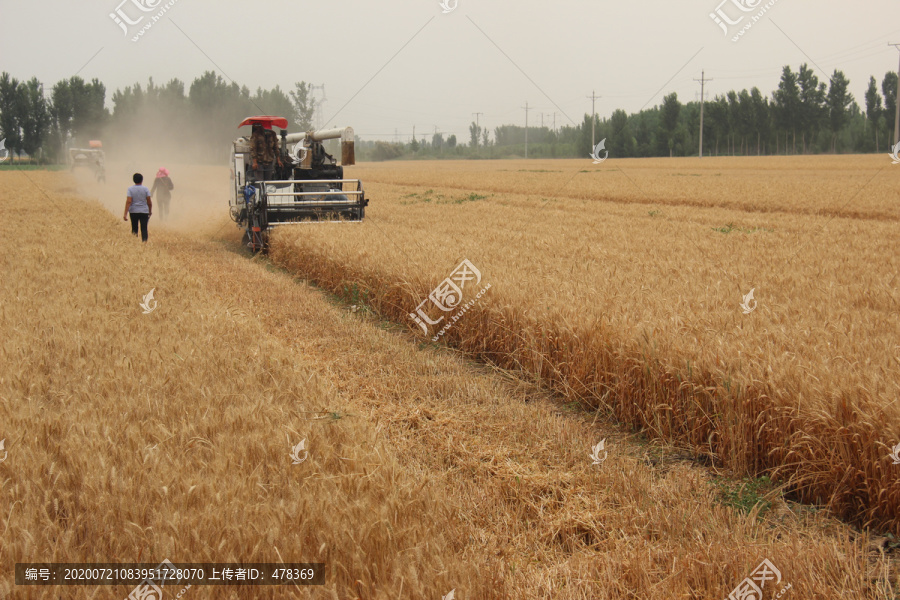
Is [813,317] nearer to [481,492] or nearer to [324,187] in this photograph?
[481,492]

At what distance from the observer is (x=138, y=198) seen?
46.5ft

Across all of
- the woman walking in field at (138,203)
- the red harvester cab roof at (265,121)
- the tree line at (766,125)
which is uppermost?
the tree line at (766,125)

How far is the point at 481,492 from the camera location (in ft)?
13.0

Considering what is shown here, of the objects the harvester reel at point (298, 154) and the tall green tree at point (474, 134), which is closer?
the harvester reel at point (298, 154)

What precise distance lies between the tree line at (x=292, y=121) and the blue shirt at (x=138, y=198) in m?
50.0

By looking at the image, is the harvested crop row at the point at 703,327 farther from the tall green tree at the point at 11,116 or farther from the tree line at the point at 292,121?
the tall green tree at the point at 11,116

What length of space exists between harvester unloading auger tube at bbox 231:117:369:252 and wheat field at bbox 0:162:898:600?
19.0 ft

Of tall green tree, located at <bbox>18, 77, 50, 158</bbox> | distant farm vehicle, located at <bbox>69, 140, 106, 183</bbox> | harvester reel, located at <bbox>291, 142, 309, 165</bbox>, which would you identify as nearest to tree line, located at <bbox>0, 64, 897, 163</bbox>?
tall green tree, located at <bbox>18, 77, 50, 158</bbox>

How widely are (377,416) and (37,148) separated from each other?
89.8m

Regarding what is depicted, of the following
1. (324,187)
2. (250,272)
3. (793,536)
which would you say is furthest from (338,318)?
(324,187)

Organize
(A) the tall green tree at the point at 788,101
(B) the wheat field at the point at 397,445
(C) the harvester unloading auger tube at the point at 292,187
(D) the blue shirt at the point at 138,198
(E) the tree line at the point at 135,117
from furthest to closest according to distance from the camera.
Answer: (A) the tall green tree at the point at 788,101, (E) the tree line at the point at 135,117, (C) the harvester unloading auger tube at the point at 292,187, (D) the blue shirt at the point at 138,198, (B) the wheat field at the point at 397,445

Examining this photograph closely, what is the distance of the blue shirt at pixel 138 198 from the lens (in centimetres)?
1412

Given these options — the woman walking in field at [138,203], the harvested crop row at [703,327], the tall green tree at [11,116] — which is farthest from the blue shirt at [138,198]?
the tall green tree at [11,116]

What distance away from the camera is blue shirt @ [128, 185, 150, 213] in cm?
1412
